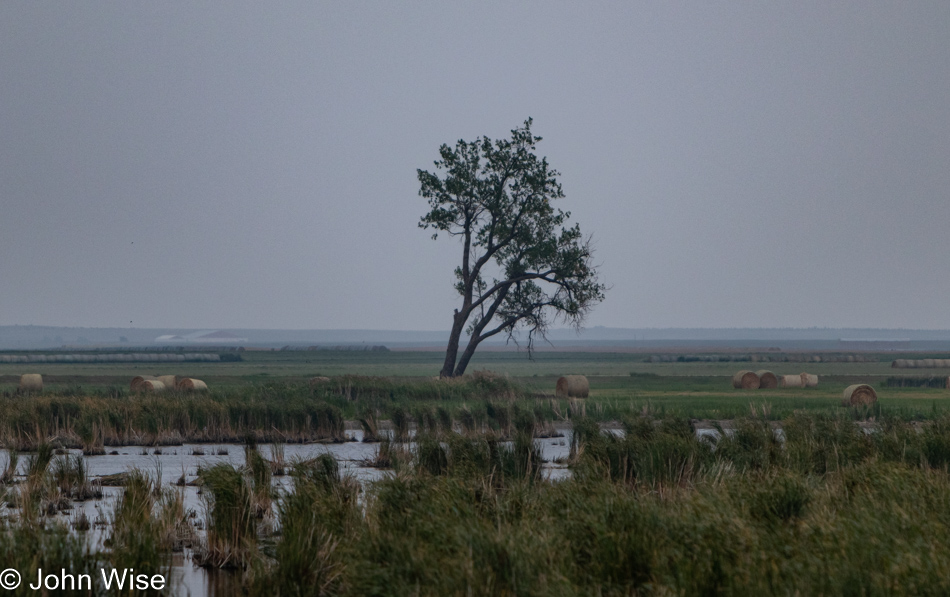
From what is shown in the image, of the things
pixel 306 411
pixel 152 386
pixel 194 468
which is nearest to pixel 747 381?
pixel 306 411

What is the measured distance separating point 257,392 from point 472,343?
519 inches

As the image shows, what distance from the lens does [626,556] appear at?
842cm

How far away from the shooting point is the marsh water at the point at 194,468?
10.6 metres

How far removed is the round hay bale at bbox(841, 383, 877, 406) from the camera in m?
34.0

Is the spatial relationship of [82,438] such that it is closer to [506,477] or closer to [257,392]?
[257,392]

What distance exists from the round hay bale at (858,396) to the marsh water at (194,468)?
11.2 meters

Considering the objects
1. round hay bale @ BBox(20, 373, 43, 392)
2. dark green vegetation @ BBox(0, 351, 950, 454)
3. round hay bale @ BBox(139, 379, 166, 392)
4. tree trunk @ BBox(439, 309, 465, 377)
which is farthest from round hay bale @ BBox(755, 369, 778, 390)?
round hay bale @ BBox(20, 373, 43, 392)

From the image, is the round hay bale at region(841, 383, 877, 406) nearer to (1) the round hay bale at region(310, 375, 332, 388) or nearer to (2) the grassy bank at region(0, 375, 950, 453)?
(2) the grassy bank at region(0, 375, 950, 453)

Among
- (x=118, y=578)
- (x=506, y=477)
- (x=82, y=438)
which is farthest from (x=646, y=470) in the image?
(x=82, y=438)

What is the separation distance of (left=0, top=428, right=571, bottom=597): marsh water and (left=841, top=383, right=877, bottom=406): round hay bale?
1121 centimetres

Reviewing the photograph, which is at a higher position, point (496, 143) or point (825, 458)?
point (496, 143)

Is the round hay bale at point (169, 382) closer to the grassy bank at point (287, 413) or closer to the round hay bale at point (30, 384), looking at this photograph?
the grassy bank at point (287, 413)

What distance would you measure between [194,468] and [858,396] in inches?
954

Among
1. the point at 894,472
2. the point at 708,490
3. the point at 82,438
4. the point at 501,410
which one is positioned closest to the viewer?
the point at 708,490
